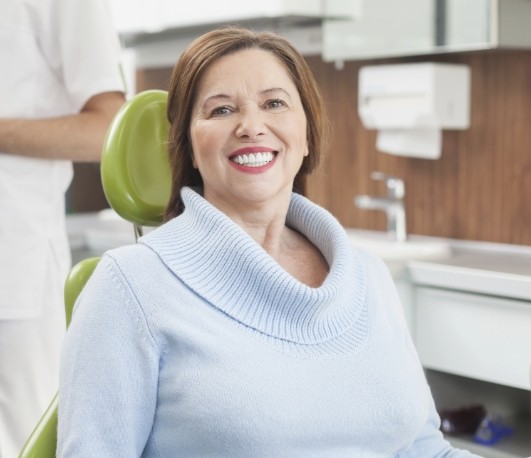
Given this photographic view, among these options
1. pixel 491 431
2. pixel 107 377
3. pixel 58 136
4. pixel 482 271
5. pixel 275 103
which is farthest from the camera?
pixel 491 431

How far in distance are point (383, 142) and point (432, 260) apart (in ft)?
Result: 1.62

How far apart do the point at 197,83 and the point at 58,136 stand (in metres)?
0.51

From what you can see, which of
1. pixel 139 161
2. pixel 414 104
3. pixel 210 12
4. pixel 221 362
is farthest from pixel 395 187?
pixel 221 362

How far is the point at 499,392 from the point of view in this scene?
2867 millimetres

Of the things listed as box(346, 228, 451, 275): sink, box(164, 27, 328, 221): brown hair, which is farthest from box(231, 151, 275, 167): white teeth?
box(346, 228, 451, 275): sink

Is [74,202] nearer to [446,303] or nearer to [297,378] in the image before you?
[446,303]

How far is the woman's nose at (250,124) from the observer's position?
4.47 ft

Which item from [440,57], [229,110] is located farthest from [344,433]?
[440,57]

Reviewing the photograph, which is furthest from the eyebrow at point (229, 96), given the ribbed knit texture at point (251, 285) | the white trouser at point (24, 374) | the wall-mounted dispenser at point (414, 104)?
the wall-mounted dispenser at point (414, 104)

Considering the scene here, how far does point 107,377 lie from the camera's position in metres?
1.19

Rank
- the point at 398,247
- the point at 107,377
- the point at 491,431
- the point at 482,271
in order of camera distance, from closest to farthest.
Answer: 1. the point at 107,377
2. the point at 482,271
3. the point at 491,431
4. the point at 398,247

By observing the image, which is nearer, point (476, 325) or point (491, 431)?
point (476, 325)

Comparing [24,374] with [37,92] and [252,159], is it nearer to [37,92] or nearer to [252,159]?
[37,92]

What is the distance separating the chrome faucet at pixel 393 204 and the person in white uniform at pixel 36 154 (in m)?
1.35
